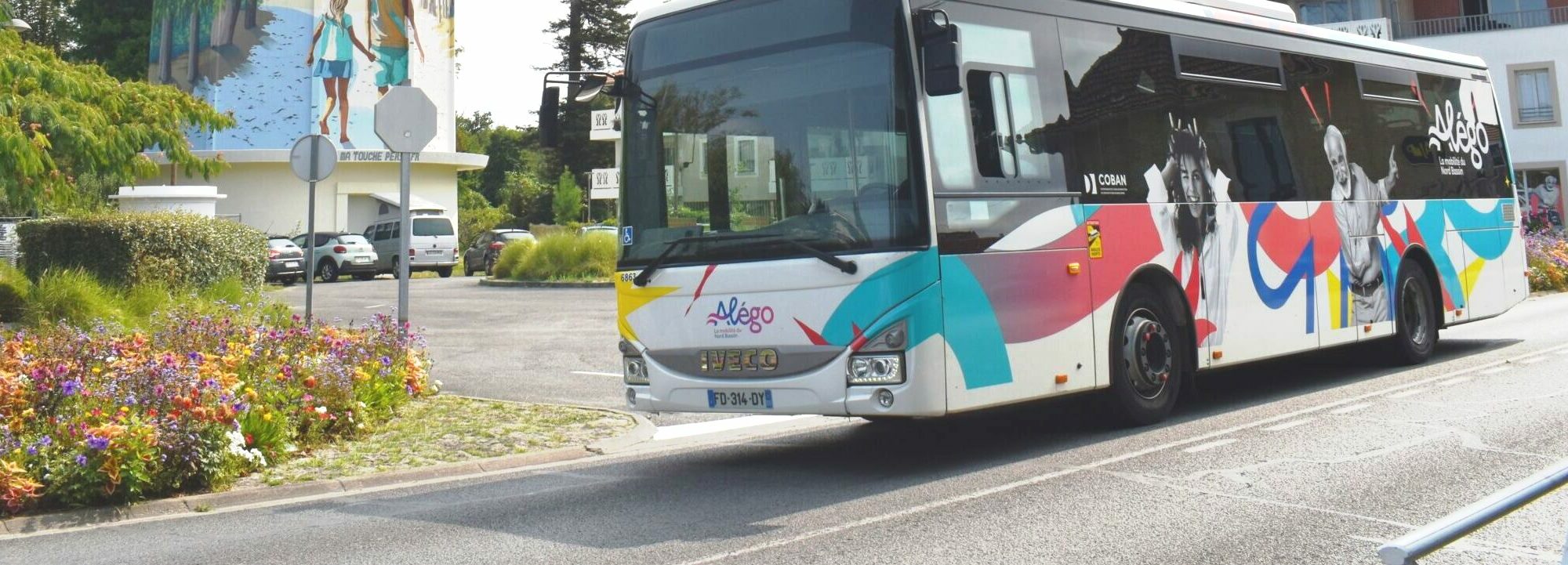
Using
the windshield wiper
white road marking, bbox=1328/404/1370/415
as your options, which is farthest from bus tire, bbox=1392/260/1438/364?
the windshield wiper

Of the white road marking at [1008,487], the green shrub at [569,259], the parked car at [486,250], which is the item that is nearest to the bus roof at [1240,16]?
the white road marking at [1008,487]

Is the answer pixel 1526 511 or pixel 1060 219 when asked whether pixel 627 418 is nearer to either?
pixel 1060 219

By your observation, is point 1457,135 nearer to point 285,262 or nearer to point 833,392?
point 833,392

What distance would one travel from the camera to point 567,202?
7750 centimetres

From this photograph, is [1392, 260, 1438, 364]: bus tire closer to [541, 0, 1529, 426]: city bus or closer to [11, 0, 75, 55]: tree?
[541, 0, 1529, 426]: city bus

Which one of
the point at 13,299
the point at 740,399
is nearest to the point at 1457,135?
the point at 740,399

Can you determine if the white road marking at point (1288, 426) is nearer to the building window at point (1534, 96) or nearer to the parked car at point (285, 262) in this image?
the parked car at point (285, 262)

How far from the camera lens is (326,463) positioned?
947 cm

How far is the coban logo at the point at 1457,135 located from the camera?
13.5 metres

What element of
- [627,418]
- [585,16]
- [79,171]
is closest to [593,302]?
[79,171]

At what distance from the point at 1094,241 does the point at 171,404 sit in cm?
611

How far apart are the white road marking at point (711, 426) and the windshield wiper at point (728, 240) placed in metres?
2.58

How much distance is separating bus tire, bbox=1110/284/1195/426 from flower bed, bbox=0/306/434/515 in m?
5.73

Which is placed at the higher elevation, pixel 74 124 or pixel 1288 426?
pixel 74 124
